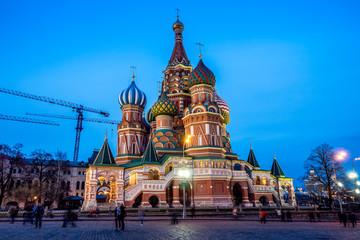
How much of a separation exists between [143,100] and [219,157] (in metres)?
20.1

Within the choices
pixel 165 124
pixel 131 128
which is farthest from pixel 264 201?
pixel 131 128

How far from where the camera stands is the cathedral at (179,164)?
122 feet

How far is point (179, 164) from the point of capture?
3875 centimetres

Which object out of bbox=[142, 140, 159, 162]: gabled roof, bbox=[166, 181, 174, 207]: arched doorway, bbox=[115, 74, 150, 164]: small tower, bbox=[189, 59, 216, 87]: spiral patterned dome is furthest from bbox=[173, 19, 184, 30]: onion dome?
bbox=[166, 181, 174, 207]: arched doorway

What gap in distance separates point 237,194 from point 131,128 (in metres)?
21.8

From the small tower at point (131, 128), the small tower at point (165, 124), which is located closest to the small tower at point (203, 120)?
the small tower at point (165, 124)

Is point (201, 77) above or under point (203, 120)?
above

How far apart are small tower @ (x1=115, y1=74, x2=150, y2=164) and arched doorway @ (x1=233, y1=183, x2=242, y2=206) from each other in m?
17.7

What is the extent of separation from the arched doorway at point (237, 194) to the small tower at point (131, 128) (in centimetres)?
1766

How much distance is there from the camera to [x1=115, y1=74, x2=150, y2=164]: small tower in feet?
160

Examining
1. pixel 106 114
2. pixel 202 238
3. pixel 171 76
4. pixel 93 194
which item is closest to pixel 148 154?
pixel 93 194

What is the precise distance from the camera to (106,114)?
4680 inches

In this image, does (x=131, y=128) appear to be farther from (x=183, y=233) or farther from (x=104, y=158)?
(x=183, y=233)

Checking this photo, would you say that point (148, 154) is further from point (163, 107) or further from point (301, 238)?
point (301, 238)
